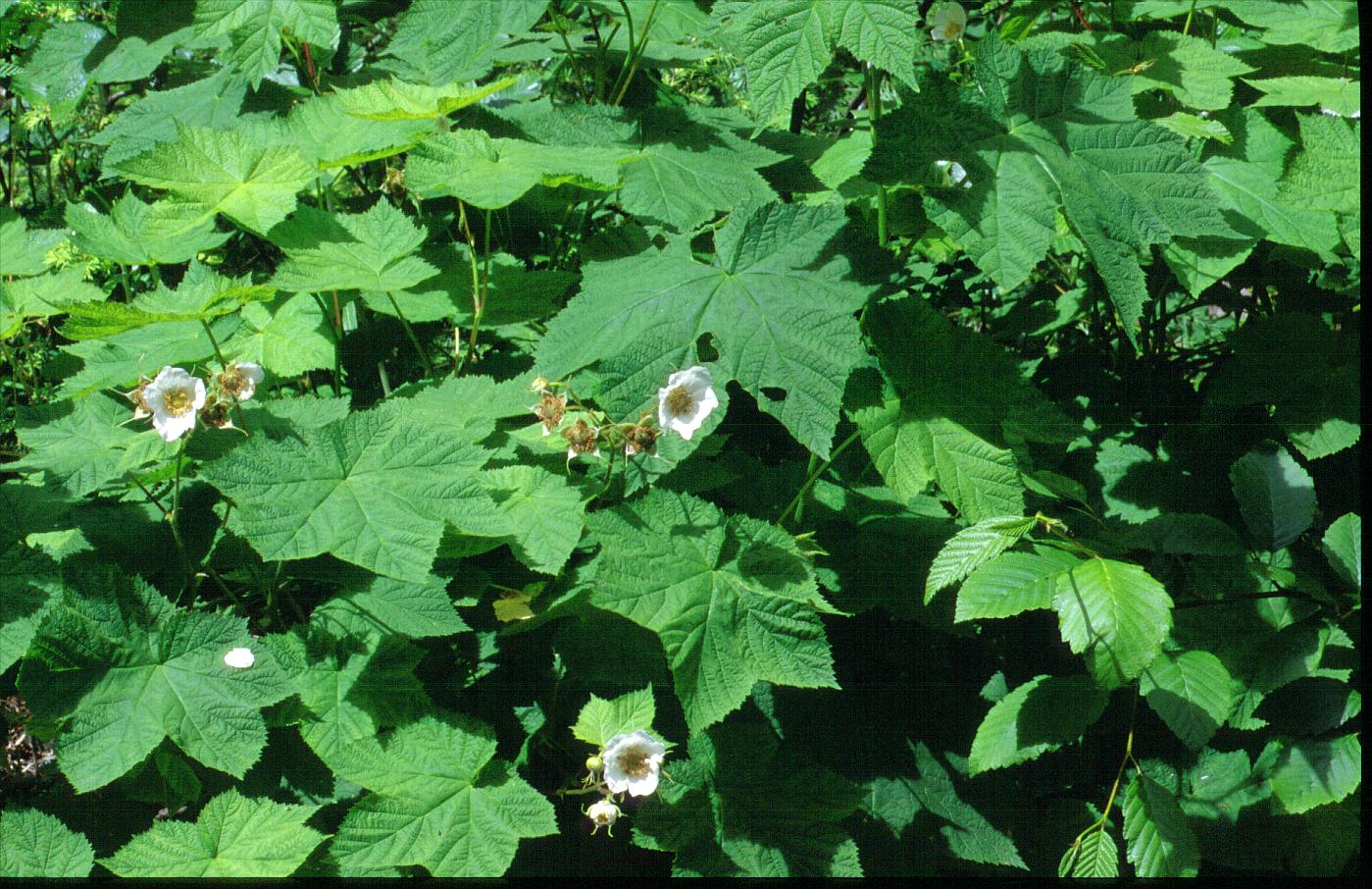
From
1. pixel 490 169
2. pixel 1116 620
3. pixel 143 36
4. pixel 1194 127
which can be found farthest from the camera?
pixel 143 36

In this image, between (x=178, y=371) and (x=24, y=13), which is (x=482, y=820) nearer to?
(x=178, y=371)

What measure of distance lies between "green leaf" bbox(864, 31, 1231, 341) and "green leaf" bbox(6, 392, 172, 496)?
121 cm

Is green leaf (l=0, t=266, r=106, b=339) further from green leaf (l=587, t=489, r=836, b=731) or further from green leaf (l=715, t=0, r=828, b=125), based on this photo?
green leaf (l=715, t=0, r=828, b=125)

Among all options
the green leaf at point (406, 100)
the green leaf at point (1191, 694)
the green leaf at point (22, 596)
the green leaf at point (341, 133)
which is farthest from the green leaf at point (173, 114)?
the green leaf at point (1191, 694)

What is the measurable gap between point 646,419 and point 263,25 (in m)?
1.18

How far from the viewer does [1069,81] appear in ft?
5.37

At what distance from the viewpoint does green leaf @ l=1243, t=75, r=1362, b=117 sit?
1.87m

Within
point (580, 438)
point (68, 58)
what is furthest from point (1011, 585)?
point (68, 58)

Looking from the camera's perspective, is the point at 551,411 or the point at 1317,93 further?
the point at 1317,93

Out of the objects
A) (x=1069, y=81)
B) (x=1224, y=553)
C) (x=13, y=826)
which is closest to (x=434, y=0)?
(x=1069, y=81)

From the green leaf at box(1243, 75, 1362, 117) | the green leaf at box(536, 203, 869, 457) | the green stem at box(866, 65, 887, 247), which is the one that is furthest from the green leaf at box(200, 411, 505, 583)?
the green leaf at box(1243, 75, 1362, 117)

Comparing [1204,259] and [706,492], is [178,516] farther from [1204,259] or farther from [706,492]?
[1204,259]

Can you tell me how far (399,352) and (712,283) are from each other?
100 centimetres

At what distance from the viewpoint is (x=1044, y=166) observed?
157 cm
